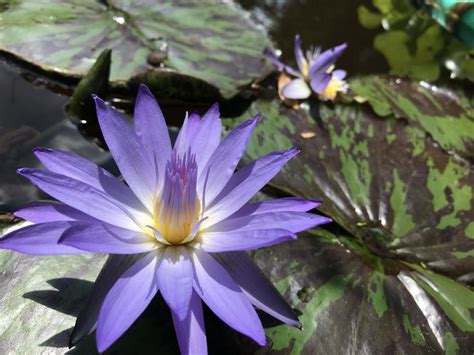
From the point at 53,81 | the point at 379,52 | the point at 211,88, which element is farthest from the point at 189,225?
the point at 379,52

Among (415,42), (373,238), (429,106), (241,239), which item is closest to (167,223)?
(241,239)

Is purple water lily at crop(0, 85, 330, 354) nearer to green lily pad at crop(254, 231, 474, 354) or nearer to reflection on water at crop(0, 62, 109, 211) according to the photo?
A: green lily pad at crop(254, 231, 474, 354)

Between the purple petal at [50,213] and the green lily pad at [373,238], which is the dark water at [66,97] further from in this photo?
the purple petal at [50,213]

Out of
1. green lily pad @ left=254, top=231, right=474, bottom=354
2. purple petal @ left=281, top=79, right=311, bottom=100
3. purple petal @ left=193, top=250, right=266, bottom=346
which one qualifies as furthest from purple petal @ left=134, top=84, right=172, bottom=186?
purple petal @ left=281, top=79, right=311, bottom=100

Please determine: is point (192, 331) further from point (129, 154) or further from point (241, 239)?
point (129, 154)

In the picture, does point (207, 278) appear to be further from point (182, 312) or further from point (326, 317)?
point (326, 317)

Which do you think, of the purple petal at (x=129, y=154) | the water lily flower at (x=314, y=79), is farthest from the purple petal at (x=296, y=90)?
the purple petal at (x=129, y=154)
